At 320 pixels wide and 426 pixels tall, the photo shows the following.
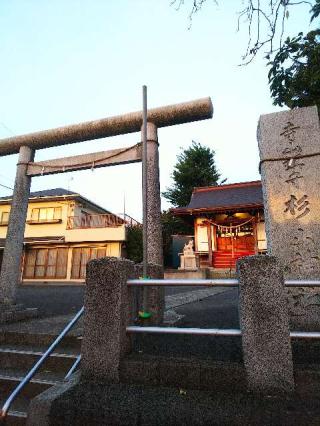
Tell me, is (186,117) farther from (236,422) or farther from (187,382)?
(236,422)

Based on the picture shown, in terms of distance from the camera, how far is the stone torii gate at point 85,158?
4.69 meters

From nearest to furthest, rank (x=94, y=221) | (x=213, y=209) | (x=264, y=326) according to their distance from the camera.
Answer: (x=264, y=326), (x=213, y=209), (x=94, y=221)

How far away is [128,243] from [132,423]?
67.9 feet

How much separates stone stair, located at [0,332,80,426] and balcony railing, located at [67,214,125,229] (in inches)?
714

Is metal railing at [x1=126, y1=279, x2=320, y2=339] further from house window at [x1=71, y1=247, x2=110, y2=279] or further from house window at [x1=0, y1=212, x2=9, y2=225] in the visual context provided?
house window at [x1=0, y1=212, x2=9, y2=225]

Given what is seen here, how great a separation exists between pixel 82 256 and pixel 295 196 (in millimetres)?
20590

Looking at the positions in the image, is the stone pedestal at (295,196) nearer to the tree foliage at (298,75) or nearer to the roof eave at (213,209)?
the tree foliage at (298,75)

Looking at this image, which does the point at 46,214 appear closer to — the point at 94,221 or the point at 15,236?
the point at 94,221

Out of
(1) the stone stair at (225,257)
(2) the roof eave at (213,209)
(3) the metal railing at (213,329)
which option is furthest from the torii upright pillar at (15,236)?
(1) the stone stair at (225,257)

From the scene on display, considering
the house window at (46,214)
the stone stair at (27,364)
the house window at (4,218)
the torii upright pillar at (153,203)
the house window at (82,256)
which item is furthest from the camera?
the house window at (4,218)

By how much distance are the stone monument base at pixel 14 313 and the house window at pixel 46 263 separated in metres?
17.5

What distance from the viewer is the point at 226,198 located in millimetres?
19406

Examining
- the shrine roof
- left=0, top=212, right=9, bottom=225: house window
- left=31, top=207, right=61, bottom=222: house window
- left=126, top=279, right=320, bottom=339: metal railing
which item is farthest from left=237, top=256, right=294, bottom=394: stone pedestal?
left=0, top=212, right=9, bottom=225: house window

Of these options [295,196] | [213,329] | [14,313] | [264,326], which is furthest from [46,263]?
[264,326]
